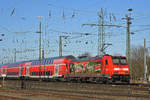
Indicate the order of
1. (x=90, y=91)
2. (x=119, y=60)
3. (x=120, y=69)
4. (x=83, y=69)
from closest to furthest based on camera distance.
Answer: (x=90, y=91) → (x=120, y=69) → (x=119, y=60) → (x=83, y=69)

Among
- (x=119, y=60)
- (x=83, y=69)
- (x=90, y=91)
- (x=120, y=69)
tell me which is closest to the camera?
(x=90, y=91)

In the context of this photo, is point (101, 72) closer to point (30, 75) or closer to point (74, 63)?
point (74, 63)

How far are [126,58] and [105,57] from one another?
2623 mm

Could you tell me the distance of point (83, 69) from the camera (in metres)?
37.8

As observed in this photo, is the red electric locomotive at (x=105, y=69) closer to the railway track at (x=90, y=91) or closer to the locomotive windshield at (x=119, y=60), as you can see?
the locomotive windshield at (x=119, y=60)

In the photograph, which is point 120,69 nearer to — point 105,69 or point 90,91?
point 105,69

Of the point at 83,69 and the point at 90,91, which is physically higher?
the point at 83,69

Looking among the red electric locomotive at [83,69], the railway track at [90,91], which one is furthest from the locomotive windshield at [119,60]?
the railway track at [90,91]

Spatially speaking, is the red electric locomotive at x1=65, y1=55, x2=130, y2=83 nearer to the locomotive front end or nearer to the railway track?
the locomotive front end

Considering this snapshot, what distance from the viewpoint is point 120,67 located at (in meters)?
34.3

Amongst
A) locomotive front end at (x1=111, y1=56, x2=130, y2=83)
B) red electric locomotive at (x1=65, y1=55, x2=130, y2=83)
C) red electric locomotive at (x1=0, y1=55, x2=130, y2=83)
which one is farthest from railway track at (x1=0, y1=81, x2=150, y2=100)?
red electric locomotive at (x1=0, y1=55, x2=130, y2=83)

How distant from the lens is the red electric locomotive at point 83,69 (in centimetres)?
3398

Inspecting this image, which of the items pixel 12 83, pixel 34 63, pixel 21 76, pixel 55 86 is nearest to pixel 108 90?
pixel 55 86

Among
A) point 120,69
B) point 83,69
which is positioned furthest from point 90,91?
point 83,69
